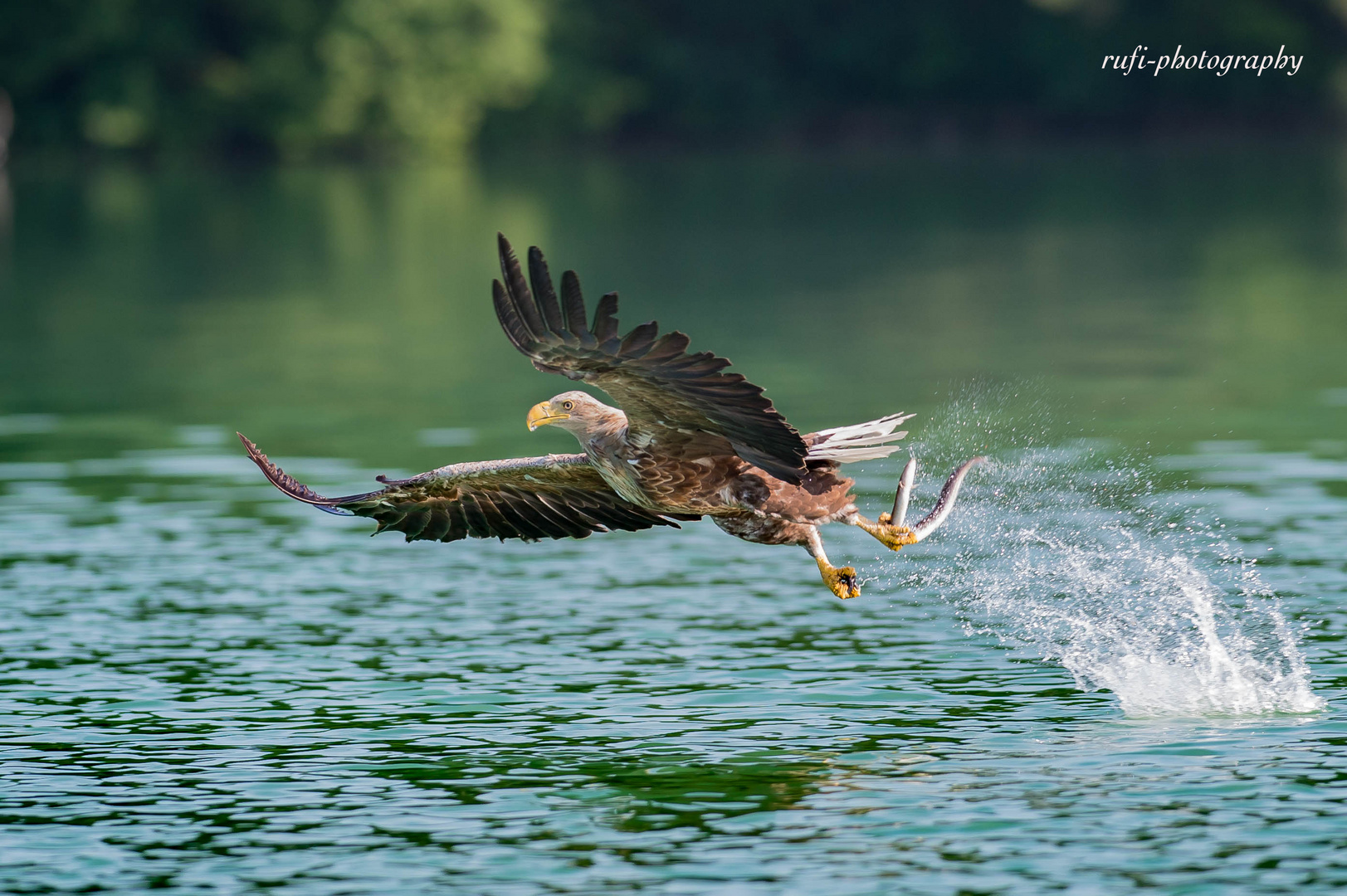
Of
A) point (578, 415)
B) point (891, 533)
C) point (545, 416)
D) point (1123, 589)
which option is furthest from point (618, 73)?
point (545, 416)

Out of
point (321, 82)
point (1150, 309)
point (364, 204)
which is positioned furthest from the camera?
point (321, 82)

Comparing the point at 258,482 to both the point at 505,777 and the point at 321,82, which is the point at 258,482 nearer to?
the point at 505,777

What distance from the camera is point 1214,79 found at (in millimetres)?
65562

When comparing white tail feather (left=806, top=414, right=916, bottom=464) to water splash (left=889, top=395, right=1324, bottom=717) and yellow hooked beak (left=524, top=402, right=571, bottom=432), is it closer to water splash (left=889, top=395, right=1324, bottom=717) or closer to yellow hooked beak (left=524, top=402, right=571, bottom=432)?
yellow hooked beak (left=524, top=402, right=571, bottom=432)

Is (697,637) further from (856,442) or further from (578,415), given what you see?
(578,415)

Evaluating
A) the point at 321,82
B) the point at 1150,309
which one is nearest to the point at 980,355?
the point at 1150,309

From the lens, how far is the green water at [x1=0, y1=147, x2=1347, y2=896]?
8844 mm

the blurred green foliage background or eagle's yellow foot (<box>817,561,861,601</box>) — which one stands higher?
the blurred green foliage background

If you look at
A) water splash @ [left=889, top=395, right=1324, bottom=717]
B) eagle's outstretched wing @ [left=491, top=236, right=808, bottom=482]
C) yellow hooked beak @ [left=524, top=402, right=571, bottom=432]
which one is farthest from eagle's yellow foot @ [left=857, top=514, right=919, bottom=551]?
water splash @ [left=889, top=395, right=1324, bottom=717]

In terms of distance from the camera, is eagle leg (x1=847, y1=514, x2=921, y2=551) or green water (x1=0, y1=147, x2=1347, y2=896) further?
eagle leg (x1=847, y1=514, x2=921, y2=551)

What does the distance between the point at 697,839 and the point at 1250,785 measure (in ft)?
7.77

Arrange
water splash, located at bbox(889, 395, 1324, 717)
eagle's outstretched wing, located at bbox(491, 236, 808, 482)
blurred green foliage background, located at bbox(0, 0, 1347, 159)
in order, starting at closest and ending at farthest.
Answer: eagle's outstretched wing, located at bbox(491, 236, 808, 482), water splash, located at bbox(889, 395, 1324, 717), blurred green foliage background, located at bbox(0, 0, 1347, 159)

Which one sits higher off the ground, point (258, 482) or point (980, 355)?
point (980, 355)

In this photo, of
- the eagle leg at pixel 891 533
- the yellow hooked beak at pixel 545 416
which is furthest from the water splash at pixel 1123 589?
the yellow hooked beak at pixel 545 416
